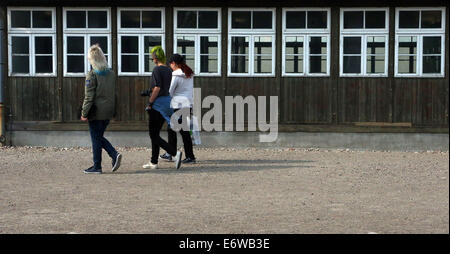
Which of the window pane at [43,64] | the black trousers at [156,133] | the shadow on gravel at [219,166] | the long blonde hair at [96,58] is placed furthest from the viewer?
the window pane at [43,64]

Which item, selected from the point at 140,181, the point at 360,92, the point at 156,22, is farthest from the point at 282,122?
the point at 140,181

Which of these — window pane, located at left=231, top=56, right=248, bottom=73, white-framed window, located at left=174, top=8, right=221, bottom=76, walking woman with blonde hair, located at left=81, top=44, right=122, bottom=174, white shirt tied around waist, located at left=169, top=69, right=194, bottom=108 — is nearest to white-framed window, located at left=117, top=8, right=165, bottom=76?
white-framed window, located at left=174, top=8, right=221, bottom=76

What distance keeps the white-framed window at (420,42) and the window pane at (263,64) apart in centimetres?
284

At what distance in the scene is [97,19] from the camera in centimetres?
1667

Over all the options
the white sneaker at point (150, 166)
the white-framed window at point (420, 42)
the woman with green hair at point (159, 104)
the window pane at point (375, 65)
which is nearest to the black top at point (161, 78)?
the woman with green hair at point (159, 104)

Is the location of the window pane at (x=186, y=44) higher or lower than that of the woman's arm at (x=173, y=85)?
higher

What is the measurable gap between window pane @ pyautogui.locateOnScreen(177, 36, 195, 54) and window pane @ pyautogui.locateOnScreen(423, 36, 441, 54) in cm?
519

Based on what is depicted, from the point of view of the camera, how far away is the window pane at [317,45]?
16.5 metres

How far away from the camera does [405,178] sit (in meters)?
11.0

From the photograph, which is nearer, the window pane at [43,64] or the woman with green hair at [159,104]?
the woman with green hair at [159,104]

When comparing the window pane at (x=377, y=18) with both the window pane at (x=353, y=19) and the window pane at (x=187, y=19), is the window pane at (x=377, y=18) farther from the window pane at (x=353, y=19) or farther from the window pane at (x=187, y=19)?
the window pane at (x=187, y=19)

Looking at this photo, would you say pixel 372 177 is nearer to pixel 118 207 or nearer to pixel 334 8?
pixel 118 207

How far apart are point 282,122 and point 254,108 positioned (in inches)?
27.8

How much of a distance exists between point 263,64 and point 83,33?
4.16 m
